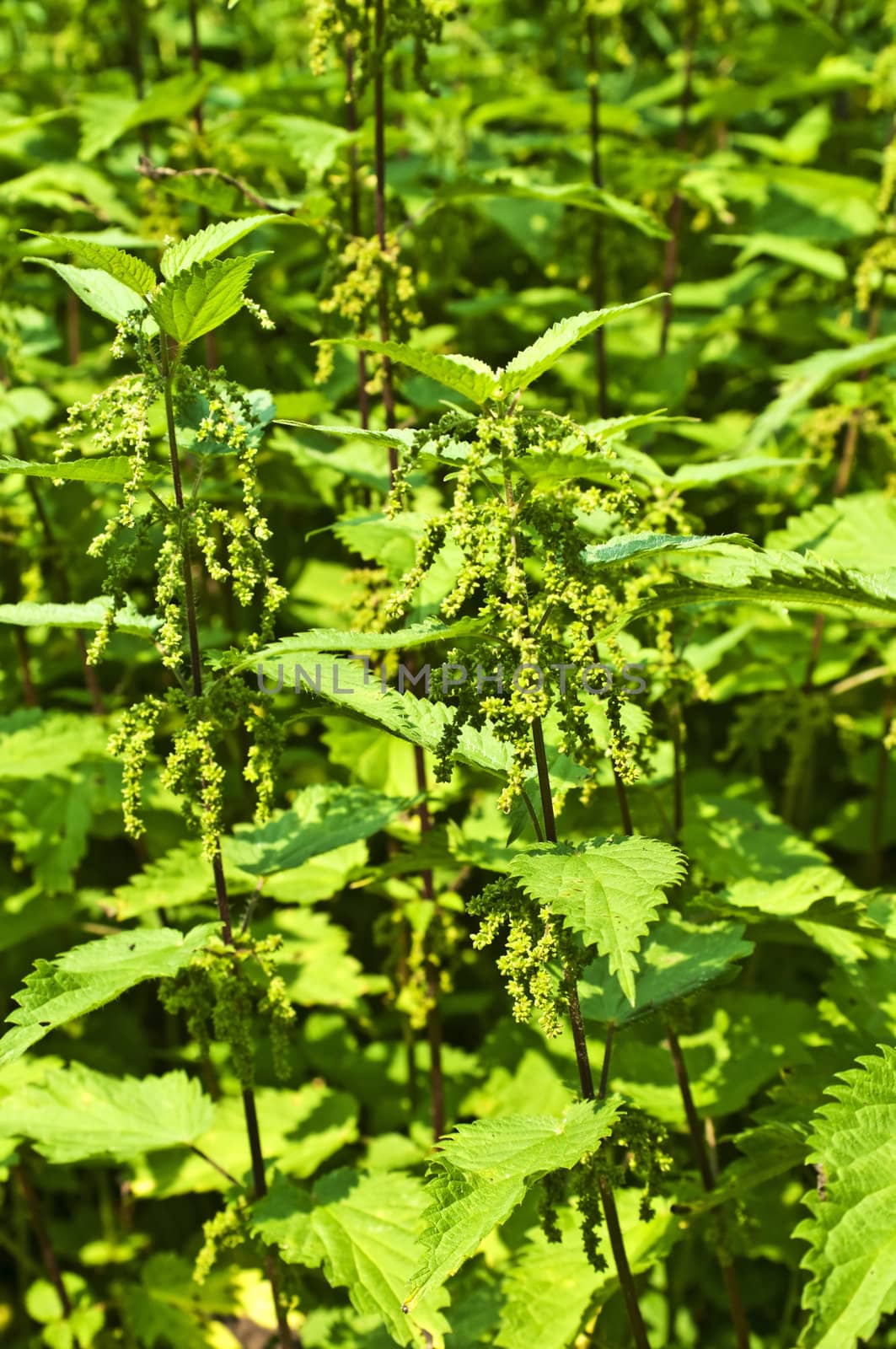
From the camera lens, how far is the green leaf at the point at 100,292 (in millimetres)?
2414

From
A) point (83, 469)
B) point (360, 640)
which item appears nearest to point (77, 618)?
point (83, 469)

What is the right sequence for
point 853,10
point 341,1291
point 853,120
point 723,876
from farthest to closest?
point 853,10, point 853,120, point 341,1291, point 723,876

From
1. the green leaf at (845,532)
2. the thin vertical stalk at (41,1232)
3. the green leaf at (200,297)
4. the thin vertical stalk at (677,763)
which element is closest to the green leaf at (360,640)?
the green leaf at (200,297)

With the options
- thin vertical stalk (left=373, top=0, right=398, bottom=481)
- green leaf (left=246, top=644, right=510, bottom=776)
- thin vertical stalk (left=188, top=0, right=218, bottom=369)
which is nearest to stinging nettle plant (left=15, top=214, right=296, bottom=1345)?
green leaf (left=246, top=644, right=510, bottom=776)

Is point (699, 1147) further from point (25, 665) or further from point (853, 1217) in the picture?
point (25, 665)

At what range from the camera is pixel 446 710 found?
244 centimetres

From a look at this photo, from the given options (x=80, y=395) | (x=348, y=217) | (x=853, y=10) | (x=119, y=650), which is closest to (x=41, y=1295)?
(x=119, y=650)

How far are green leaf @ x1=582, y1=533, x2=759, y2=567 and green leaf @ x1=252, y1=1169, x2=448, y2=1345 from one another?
4.63ft

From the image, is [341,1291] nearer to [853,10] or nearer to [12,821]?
[12,821]

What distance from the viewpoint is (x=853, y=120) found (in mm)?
6266

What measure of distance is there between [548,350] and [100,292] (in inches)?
40.0

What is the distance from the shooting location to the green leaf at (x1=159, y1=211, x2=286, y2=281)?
85.5 inches

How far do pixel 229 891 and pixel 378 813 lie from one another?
0.75 meters

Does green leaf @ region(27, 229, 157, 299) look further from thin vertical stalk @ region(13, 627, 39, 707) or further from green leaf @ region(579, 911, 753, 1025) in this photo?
thin vertical stalk @ region(13, 627, 39, 707)
